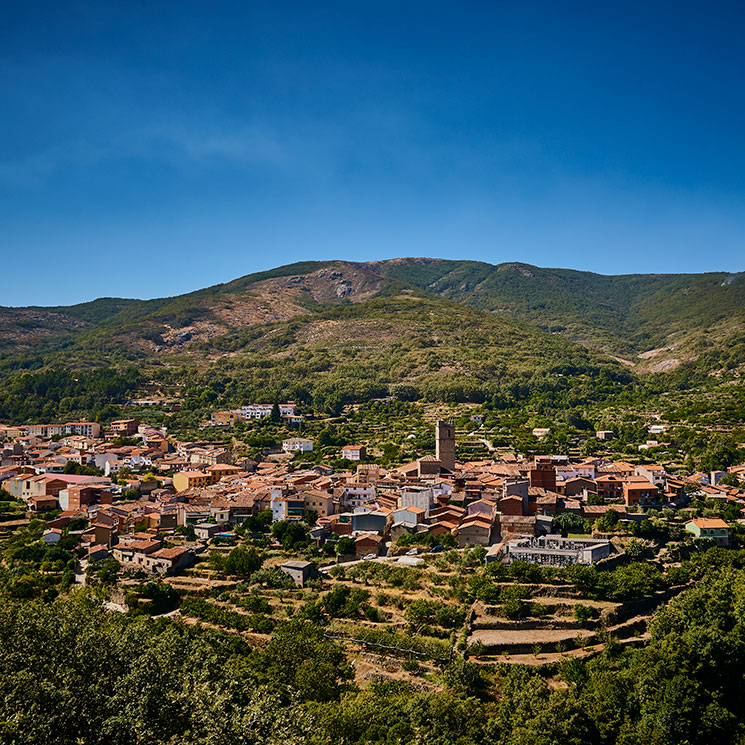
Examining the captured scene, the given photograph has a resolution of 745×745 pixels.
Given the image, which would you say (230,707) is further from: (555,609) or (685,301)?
(685,301)

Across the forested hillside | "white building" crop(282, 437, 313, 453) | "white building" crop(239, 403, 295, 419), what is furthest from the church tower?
the forested hillside

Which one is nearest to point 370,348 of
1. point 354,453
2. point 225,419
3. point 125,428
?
point 225,419

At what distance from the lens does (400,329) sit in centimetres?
11781

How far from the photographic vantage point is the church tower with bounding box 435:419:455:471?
45906 mm

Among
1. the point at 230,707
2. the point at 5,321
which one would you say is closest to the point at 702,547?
the point at 230,707

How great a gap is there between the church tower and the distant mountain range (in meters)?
41.7

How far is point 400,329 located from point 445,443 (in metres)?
72.8

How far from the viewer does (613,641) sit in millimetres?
25250

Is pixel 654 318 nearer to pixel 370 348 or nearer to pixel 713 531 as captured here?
pixel 370 348

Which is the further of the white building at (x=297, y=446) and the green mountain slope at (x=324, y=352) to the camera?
the green mountain slope at (x=324, y=352)

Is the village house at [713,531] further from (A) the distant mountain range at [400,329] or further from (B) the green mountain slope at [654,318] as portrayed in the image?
(B) the green mountain slope at [654,318]

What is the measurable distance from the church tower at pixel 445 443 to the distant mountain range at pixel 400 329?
41.7 metres

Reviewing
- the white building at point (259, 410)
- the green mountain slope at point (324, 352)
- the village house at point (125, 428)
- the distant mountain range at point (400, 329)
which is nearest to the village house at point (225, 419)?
the white building at point (259, 410)

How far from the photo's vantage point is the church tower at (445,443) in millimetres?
45906
